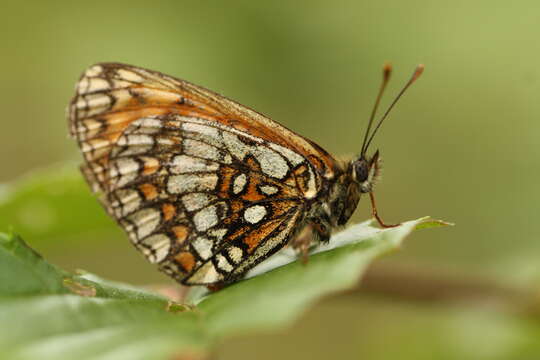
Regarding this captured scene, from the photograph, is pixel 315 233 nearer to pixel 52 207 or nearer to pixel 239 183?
pixel 239 183

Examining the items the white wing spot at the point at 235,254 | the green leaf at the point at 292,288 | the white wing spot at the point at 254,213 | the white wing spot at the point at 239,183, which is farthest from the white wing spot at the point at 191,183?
the green leaf at the point at 292,288

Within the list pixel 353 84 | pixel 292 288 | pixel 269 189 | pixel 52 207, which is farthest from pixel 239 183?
pixel 353 84

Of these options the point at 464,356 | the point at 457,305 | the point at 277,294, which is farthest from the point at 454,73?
the point at 277,294

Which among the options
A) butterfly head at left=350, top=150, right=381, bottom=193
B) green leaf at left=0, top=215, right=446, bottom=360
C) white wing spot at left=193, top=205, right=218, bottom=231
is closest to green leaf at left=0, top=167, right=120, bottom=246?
white wing spot at left=193, top=205, right=218, bottom=231

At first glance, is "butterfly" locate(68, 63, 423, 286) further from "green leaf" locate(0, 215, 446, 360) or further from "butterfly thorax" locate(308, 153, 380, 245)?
"green leaf" locate(0, 215, 446, 360)

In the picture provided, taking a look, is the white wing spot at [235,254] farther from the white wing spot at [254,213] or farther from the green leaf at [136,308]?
the green leaf at [136,308]
